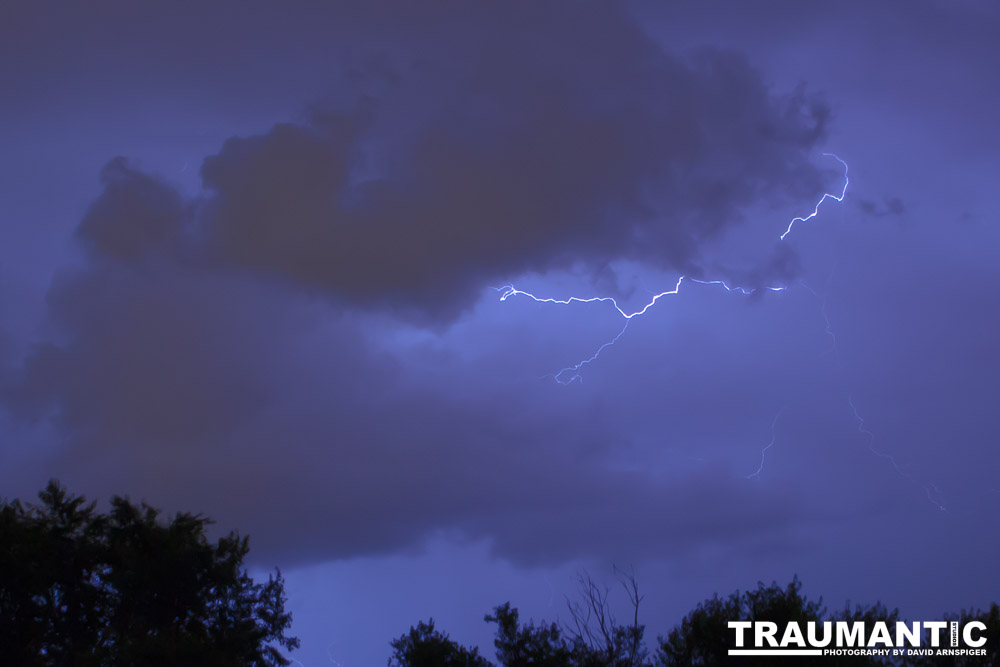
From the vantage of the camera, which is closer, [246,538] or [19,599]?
[19,599]

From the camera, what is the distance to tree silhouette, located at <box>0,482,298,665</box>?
2500 centimetres

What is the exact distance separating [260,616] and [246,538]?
2296 millimetres

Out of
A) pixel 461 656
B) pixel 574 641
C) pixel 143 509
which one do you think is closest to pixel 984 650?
pixel 574 641

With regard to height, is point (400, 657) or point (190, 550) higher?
point (190, 550)

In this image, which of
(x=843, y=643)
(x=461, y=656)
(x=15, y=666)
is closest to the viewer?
(x=843, y=643)

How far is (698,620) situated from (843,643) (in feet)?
10.6

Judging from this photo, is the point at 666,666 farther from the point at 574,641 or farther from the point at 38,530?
the point at 38,530

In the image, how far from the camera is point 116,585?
83.7 feet

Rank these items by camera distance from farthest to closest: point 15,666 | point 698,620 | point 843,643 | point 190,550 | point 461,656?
point 461,656 → point 190,550 → point 15,666 → point 698,620 → point 843,643

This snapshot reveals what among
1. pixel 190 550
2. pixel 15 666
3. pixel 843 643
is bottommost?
pixel 15 666

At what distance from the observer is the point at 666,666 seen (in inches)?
855

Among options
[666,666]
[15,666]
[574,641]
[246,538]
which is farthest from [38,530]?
[666,666]

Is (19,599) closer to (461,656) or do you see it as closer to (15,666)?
(15,666)

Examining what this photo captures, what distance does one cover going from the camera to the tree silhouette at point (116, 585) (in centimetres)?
2500
